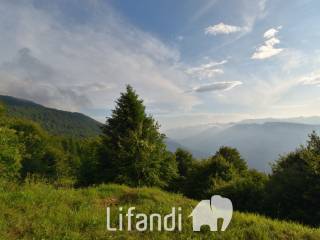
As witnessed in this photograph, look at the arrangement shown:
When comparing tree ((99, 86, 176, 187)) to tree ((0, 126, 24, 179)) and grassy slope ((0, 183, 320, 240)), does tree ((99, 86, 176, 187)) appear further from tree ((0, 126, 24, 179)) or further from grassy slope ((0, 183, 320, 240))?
grassy slope ((0, 183, 320, 240))

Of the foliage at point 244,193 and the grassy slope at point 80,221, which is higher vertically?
the grassy slope at point 80,221

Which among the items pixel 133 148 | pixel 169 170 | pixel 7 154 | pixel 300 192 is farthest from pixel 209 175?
pixel 7 154

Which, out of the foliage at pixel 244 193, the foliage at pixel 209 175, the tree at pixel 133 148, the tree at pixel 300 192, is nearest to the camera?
the tree at pixel 300 192

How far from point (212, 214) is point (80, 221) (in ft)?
11.8

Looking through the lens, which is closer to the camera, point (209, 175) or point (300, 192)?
point (300, 192)

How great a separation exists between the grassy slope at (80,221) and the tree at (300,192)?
7759 millimetres

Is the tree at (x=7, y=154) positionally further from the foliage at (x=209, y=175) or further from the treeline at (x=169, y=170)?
the foliage at (x=209, y=175)

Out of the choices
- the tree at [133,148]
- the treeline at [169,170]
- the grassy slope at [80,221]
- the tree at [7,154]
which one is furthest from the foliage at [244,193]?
the tree at [7,154]

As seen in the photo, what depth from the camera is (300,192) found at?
15.3 metres

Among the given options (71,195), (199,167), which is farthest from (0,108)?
(71,195)

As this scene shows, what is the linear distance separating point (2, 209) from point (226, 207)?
6.49m

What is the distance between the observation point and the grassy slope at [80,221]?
6367 millimetres

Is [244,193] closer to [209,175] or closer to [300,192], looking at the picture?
[300,192]

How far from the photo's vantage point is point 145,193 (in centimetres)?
1082
